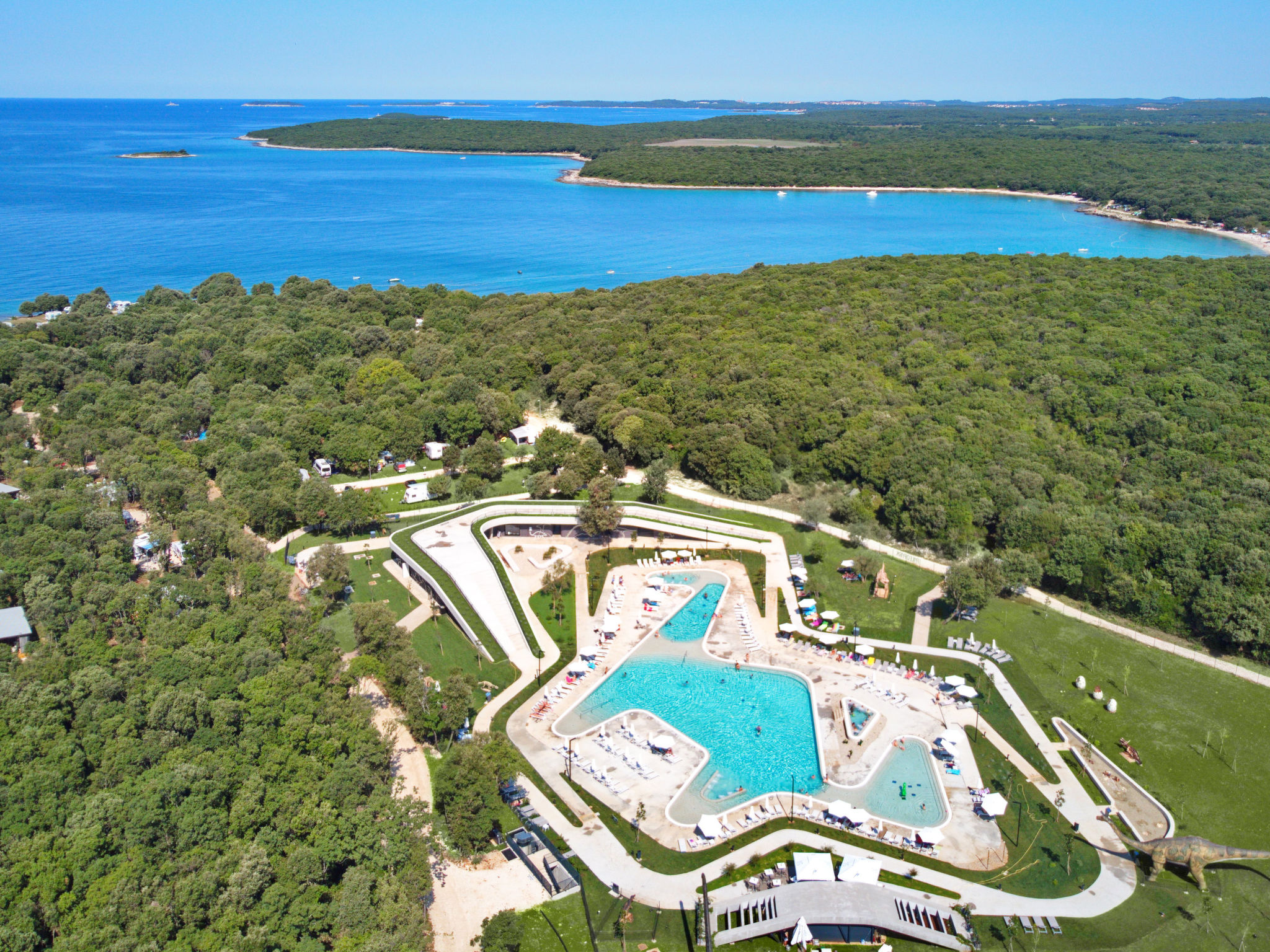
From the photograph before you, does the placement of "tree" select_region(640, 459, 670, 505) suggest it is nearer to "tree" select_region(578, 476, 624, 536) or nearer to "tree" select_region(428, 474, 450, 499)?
"tree" select_region(578, 476, 624, 536)

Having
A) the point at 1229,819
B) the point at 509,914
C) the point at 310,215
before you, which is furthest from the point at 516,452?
the point at 310,215

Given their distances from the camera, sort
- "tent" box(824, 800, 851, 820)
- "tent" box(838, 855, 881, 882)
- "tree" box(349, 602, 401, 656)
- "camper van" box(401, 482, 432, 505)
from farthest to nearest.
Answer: "camper van" box(401, 482, 432, 505)
"tree" box(349, 602, 401, 656)
"tent" box(824, 800, 851, 820)
"tent" box(838, 855, 881, 882)

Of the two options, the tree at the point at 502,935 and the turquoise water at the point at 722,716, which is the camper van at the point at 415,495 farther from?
the tree at the point at 502,935

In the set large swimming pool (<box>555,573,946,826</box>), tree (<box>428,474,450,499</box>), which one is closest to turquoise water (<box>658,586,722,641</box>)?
large swimming pool (<box>555,573,946,826</box>)

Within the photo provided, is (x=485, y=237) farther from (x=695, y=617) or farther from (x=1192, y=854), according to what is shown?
(x=1192, y=854)

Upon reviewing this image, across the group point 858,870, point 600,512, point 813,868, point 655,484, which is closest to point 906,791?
point 858,870

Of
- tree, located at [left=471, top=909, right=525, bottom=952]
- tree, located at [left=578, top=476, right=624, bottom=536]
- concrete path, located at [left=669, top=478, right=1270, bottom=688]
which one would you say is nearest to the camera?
tree, located at [left=471, top=909, right=525, bottom=952]

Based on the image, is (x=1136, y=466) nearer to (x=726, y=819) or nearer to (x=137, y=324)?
(x=726, y=819)
